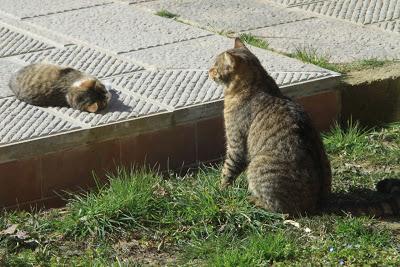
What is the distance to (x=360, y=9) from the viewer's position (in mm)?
9078

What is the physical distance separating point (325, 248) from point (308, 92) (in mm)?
2064

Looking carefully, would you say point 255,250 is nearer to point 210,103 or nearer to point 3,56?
point 210,103

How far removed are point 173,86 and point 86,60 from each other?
37.4 inches

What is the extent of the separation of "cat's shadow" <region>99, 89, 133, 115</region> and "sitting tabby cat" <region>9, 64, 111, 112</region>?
0.04 meters

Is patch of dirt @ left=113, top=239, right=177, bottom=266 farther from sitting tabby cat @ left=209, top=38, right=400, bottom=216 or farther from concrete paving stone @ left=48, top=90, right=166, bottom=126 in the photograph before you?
concrete paving stone @ left=48, top=90, right=166, bottom=126

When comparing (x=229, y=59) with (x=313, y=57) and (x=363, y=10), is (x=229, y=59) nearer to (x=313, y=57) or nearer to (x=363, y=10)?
(x=313, y=57)

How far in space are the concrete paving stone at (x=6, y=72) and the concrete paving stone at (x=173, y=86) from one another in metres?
0.79

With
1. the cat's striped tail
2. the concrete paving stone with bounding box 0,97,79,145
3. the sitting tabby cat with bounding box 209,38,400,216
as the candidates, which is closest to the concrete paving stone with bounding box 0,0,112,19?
the concrete paving stone with bounding box 0,97,79,145

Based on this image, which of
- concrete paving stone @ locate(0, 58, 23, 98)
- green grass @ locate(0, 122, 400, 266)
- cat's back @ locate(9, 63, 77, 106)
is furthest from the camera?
concrete paving stone @ locate(0, 58, 23, 98)

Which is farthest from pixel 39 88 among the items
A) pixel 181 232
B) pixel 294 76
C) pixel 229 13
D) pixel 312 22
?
pixel 312 22

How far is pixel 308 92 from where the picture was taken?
714cm

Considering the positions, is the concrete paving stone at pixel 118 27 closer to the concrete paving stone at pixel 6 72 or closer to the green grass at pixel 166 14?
the green grass at pixel 166 14

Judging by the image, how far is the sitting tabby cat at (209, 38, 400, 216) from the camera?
5707mm

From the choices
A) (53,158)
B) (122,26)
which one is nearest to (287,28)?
(122,26)
